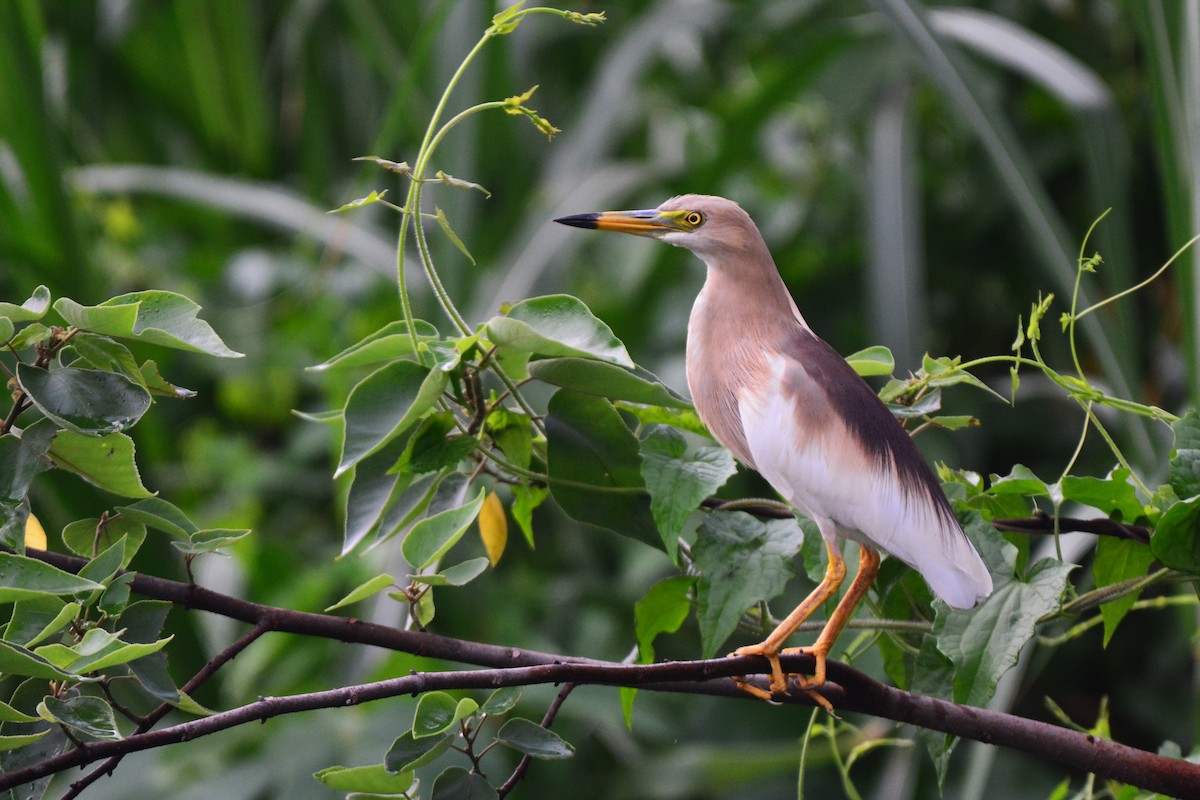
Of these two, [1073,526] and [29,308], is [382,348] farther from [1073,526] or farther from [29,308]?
[1073,526]

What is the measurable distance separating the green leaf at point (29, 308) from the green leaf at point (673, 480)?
31 centimetres

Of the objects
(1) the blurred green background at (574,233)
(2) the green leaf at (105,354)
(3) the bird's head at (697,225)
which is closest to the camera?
(2) the green leaf at (105,354)

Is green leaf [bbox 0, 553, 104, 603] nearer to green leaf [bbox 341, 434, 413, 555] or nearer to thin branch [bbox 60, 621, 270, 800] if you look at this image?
thin branch [bbox 60, 621, 270, 800]

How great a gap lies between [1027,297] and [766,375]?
1413 millimetres

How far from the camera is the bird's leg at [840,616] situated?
2.05 ft

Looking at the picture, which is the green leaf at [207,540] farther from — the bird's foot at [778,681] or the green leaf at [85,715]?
the bird's foot at [778,681]

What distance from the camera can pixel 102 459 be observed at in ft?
1.88

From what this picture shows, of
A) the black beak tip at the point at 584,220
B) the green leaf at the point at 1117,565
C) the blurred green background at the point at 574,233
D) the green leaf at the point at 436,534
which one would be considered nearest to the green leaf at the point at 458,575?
the green leaf at the point at 436,534

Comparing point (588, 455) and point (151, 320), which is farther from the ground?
point (151, 320)

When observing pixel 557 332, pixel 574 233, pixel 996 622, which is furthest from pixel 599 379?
pixel 574 233

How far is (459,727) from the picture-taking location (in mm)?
598

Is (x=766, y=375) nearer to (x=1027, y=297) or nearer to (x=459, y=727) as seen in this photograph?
(x=459, y=727)

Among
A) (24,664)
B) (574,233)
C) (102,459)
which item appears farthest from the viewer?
(574,233)

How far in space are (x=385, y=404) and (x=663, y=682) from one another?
0.21 meters
